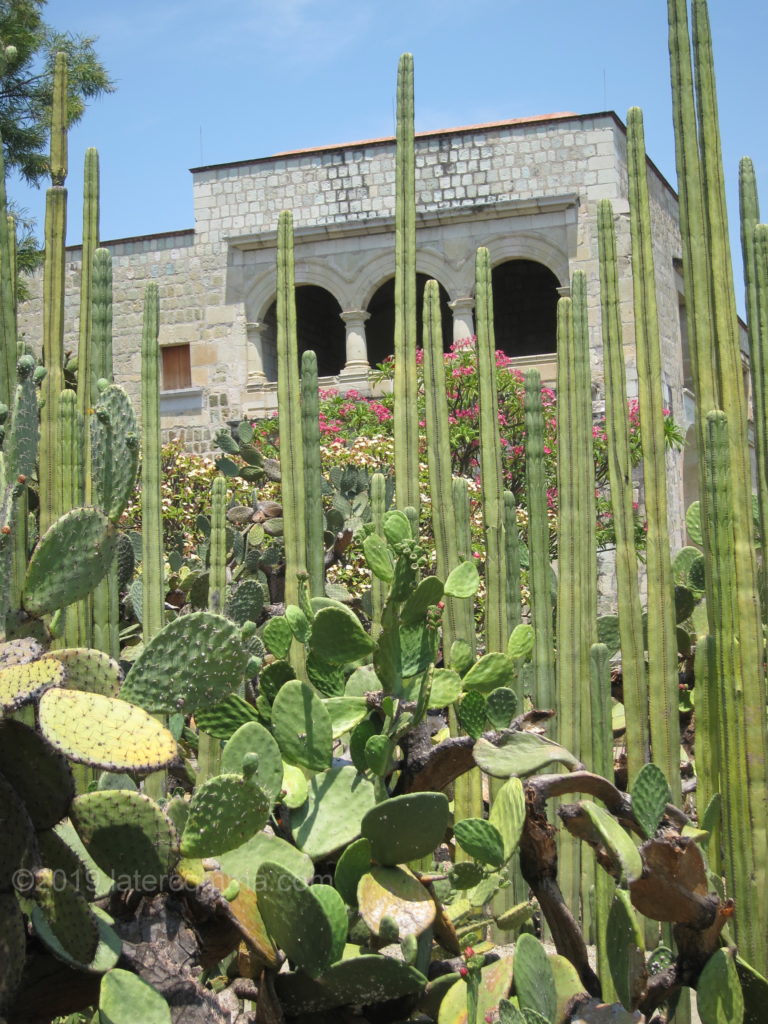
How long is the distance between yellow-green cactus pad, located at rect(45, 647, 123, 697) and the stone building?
1298 centimetres

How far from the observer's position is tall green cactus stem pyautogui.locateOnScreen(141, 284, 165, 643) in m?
2.62

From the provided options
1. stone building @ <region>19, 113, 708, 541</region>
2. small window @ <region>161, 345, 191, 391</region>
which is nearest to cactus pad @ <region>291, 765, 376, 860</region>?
stone building @ <region>19, 113, 708, 541</region>

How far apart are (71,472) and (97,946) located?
1.19 meters

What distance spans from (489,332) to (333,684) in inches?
58.6

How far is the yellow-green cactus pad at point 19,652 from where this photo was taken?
124 cm

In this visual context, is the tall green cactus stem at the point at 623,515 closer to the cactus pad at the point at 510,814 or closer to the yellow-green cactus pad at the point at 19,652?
the cactus pad at the point at 510,814

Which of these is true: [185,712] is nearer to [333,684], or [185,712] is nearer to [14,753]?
[14,753]

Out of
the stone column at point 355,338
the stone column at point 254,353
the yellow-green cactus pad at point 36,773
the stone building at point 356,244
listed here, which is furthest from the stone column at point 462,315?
the yellow-green cactus pad at point 36,773

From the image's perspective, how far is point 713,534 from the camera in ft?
6.96

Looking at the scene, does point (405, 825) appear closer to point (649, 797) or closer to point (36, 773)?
point (649, 797)

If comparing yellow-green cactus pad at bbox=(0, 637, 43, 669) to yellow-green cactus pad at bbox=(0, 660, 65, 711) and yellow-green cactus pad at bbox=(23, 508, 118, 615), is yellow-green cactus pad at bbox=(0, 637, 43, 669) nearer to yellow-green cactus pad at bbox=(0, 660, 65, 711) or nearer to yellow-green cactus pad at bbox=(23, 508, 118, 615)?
yellow-green cactus pad at bbox=(0, 660, 65, 711)

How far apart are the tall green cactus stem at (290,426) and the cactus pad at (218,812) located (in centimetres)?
117

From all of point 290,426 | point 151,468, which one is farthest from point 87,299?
point 290,426

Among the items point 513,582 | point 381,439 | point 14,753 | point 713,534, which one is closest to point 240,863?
point 14,753
